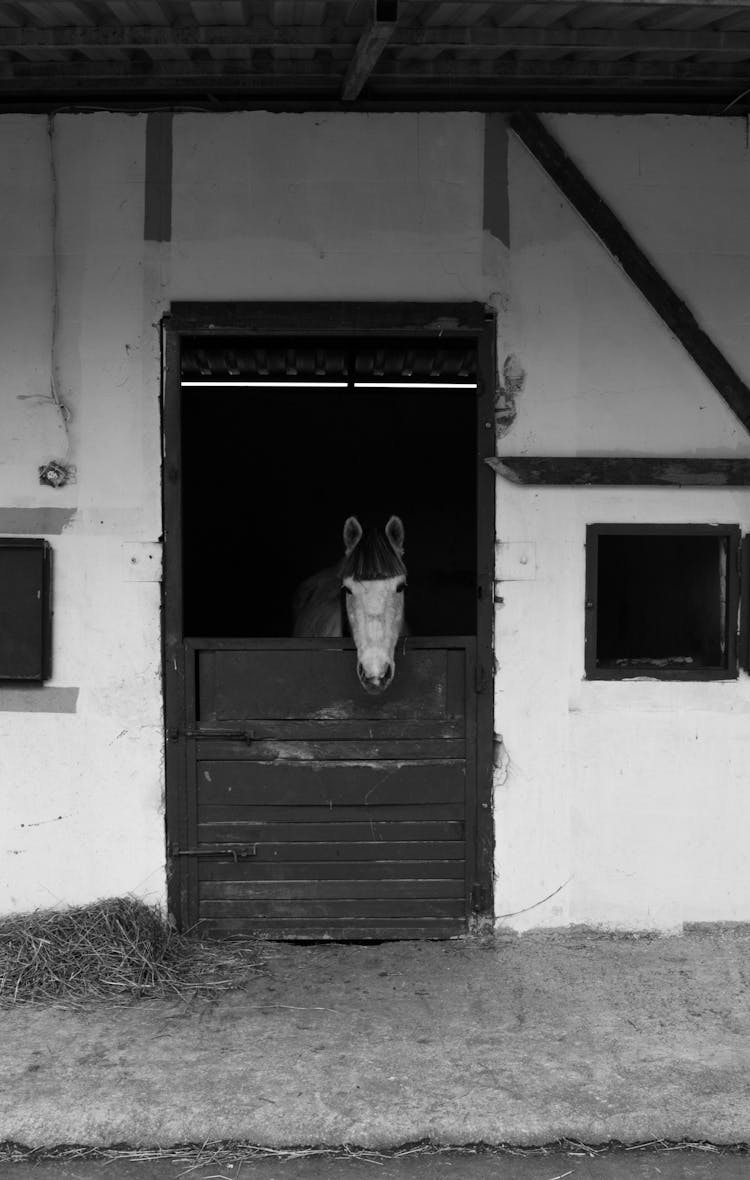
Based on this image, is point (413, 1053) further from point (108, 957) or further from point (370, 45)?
point (370, 45)

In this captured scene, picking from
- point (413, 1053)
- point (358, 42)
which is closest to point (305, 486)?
point (358, 42)

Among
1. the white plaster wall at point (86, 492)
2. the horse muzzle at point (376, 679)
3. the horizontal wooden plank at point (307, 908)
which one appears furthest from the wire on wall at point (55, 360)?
the horizontal wooden plank at point (307, 908)

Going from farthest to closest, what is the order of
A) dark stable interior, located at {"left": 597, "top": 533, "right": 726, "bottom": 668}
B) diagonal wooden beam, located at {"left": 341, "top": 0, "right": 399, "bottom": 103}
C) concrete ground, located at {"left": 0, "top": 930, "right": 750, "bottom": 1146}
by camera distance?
dark stable interior, located at {"left": 597, "top": 533, "right": 726, "bottom": 668} → diagonal wooden beam, located at {"left": 341, "top": 0, "right": 399, "bottom": 103} → concrete ground, located at {"left": 0, "top": 930, "right": 750, "bottom": 1146}

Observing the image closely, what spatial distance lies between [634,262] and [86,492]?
236 cm

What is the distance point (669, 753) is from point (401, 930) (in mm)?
1308

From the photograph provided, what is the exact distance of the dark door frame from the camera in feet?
13.4

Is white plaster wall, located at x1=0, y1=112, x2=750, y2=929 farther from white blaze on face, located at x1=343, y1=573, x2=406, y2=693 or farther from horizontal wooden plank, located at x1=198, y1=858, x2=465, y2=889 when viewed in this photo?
white blaze on face, located at x1=343, y1=573, x2=406, y2=693

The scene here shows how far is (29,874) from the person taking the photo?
418cm

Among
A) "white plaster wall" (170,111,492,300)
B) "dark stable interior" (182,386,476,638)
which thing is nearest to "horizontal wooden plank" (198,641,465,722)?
"white plaster wall" (170,111,492,300)

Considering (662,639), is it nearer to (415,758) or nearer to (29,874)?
(415,758)

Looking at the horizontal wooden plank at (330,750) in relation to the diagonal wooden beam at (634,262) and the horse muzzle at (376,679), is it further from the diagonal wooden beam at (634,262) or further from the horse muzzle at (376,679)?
the diagonal wooden beam at (634,262)

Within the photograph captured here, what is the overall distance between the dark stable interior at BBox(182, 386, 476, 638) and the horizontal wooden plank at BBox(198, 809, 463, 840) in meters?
3.59

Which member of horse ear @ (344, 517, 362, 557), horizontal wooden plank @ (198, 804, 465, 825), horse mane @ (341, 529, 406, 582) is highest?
horse ear @ (344, 517, 362, 557)

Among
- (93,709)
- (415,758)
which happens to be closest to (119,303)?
(93,709)
